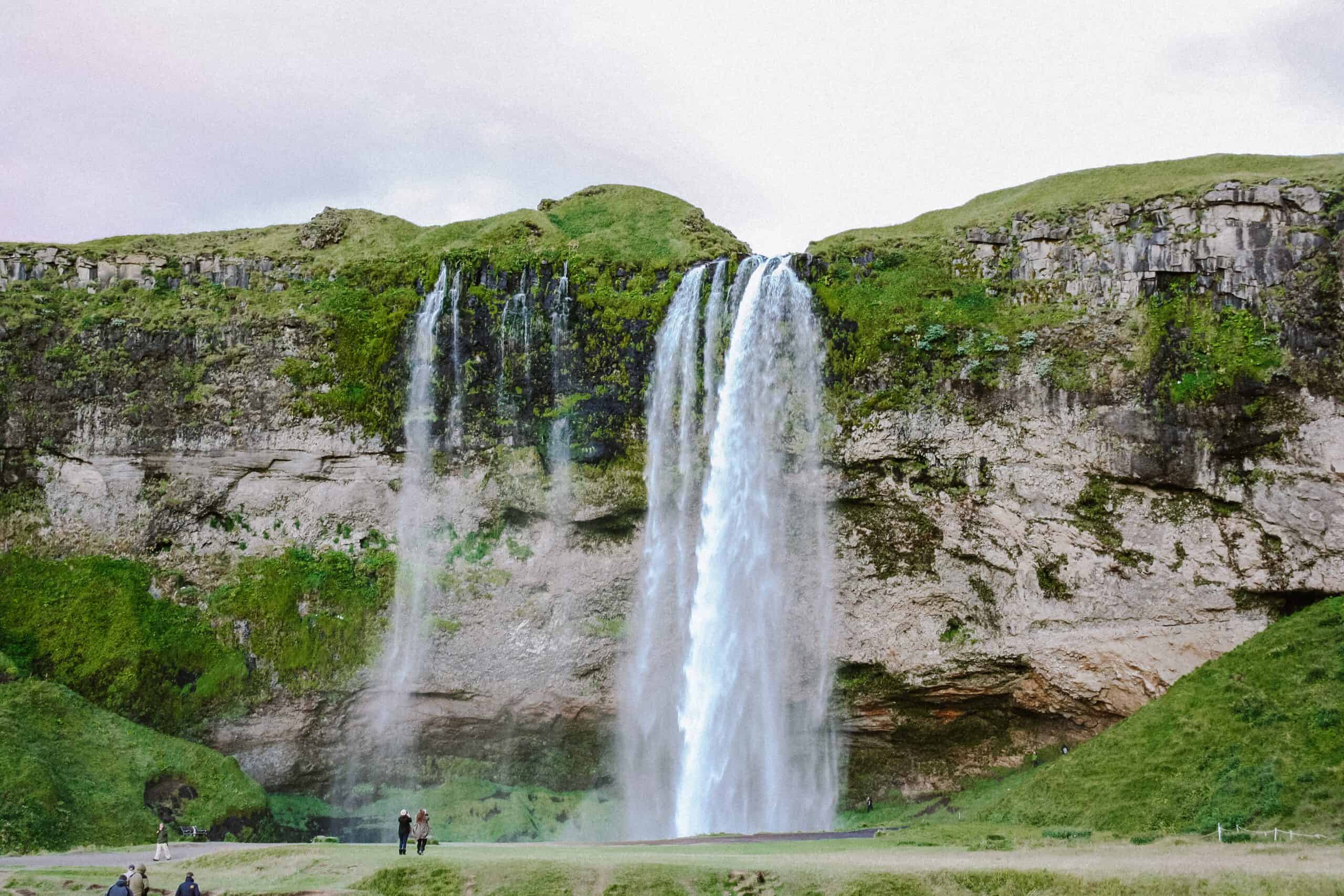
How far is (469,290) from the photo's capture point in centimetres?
3725

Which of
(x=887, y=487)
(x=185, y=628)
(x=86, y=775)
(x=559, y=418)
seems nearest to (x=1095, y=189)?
(x=887, y=487)

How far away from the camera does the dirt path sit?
854 inches

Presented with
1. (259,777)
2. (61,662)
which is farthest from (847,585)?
(61,662)

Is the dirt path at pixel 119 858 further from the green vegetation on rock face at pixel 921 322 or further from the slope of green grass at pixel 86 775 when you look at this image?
the green vegetation on rock face at pixel 921 322

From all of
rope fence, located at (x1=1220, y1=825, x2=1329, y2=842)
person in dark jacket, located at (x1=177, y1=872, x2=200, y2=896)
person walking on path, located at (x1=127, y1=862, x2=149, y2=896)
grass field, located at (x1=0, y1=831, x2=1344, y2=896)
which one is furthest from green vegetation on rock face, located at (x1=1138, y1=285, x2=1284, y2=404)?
person walking on path, located at (x1=127, y1=862, x2=149, y2=896)

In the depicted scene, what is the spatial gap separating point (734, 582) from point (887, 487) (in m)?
5.31

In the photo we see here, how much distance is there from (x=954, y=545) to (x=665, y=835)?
38.2 feet

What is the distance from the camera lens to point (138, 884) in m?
17.8

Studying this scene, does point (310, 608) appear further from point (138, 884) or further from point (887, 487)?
point (138, 884)

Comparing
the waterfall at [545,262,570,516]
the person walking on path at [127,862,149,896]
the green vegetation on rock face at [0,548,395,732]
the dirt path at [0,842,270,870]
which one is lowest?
→ the dirt path at [0,842,270,870]

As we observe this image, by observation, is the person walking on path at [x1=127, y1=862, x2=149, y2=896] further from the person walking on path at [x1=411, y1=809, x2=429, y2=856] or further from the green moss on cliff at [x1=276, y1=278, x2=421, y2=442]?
the green moss on cliff at [x1=276, y1=278, x2=421, y2=442]

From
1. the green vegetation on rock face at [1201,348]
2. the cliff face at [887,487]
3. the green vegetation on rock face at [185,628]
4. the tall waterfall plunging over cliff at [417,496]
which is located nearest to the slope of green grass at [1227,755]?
the cliff face at [887,487]

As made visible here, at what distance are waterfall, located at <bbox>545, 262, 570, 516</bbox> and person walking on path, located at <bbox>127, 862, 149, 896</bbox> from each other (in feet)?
59.8

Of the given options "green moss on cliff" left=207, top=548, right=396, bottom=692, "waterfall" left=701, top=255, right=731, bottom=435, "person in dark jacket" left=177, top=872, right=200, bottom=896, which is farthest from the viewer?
"waterfall" left=701, top=255, right=731, bottom=435
